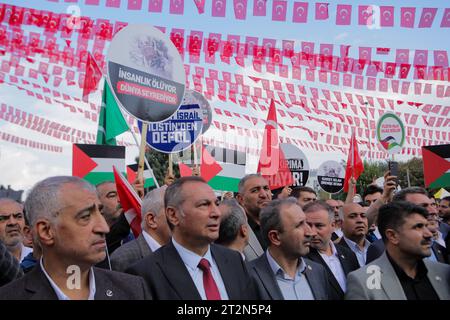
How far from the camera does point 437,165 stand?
26.1ft

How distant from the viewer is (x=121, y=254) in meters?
4.20

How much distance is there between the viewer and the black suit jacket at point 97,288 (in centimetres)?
260

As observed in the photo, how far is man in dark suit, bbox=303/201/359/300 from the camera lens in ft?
16.0

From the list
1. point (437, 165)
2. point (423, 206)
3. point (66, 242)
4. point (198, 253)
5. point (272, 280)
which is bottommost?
point (272, 280)

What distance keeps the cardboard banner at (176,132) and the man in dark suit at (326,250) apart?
7.98 feet

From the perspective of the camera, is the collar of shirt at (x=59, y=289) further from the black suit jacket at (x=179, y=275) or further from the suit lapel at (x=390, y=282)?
the suit lapel at (x=390, y=282)

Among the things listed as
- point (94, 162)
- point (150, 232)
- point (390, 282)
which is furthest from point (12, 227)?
point (390, 282)

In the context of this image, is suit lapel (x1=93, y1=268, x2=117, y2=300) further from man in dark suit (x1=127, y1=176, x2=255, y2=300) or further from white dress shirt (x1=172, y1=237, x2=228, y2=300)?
white dress shirt (x1=172, y1=237, x2=228, y2=300)

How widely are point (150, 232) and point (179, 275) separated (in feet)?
4.29

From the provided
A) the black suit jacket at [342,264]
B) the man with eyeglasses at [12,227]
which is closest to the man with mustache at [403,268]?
the black suit jacket at [342,264]

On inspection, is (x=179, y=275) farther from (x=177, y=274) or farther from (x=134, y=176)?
(x=134, y=176)

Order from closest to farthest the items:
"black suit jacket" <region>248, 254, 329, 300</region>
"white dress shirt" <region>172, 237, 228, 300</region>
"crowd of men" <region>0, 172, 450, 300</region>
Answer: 1. "crowd of men" <region>0, 172, 450, 300</region>
2. "white dress shirt" <region>172, 237, 228, 300</region>
3. "black suit jacket" <region>248, 254, 329, 300</region>

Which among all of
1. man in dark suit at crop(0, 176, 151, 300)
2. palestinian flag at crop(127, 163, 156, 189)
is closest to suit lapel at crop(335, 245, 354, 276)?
man in dark suit at crop(0, 176, 151, 300)
